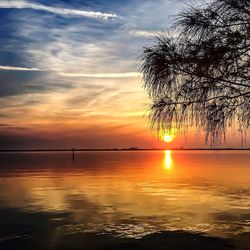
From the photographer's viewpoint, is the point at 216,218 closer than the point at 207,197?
Yes

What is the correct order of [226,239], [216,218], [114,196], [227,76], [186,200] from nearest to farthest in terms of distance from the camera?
1. [227,76]
2. [226,239]
3. [216,218]
4. [186,200]
5. [114,196]

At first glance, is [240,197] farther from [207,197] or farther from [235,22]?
[235,22]

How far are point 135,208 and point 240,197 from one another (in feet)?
23.4

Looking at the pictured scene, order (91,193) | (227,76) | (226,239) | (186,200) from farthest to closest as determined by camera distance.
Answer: (91,193) → (186,200) → (226,239) → (227,76)

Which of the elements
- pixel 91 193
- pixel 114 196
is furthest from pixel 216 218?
pixel 91 193

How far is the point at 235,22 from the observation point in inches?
307

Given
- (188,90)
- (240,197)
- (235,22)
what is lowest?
(240,197)

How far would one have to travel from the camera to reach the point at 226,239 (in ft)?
42.0

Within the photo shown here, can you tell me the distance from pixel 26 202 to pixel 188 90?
1737cm

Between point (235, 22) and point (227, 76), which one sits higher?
point (235, 22)

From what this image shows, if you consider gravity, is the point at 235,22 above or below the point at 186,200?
above

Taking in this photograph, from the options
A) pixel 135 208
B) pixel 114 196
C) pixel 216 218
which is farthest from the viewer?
pixel 114 196

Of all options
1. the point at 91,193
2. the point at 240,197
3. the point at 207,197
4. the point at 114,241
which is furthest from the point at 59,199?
the point at 114,241

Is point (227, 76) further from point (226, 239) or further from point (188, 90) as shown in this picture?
point (226, 239)
